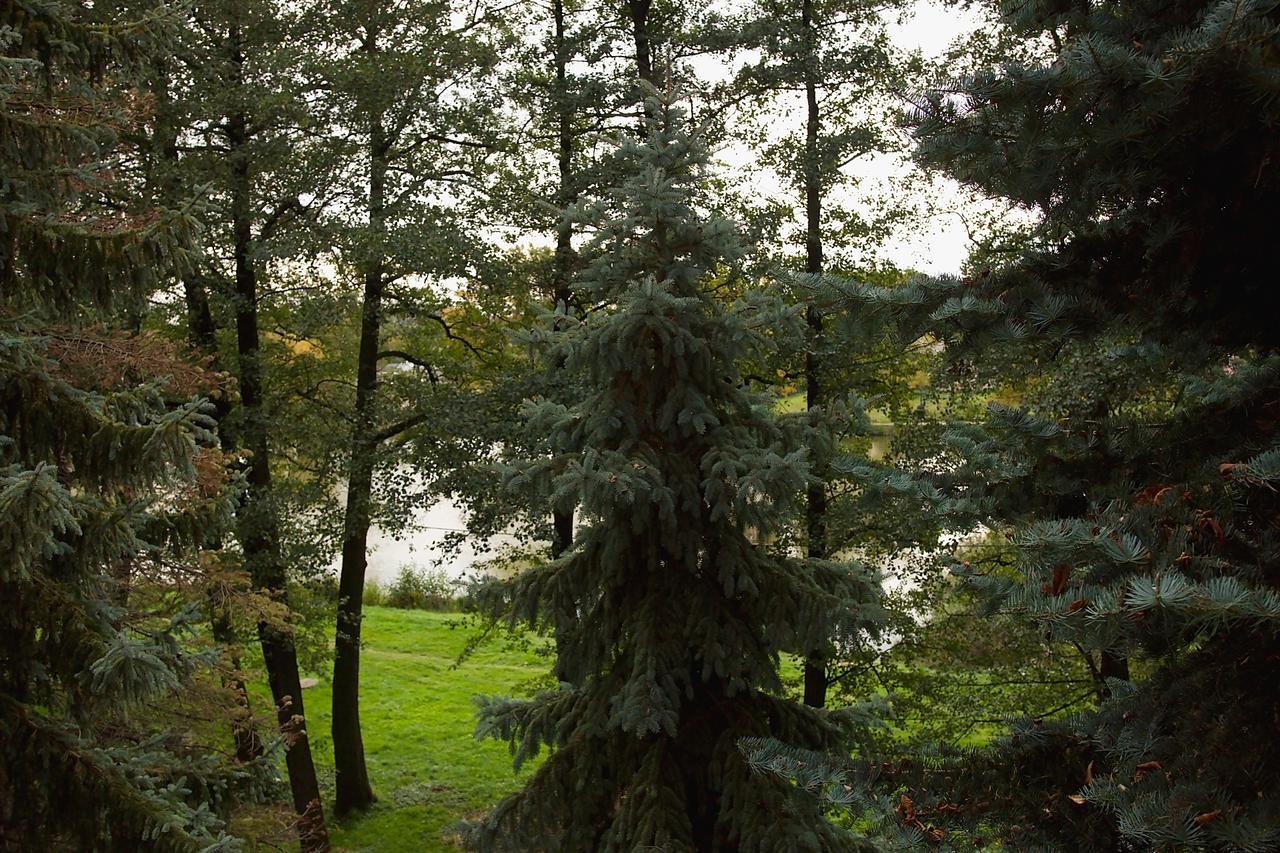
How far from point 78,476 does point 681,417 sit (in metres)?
3.23

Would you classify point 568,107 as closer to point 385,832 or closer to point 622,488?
point 622,488

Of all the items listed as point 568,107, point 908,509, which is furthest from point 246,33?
point 908,509

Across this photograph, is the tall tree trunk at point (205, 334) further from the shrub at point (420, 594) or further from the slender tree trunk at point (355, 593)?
the shrub at point (420, 594)

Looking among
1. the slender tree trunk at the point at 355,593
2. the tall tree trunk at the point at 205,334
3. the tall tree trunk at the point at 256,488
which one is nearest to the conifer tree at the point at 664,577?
the tall tree trunk at the point at 205,334

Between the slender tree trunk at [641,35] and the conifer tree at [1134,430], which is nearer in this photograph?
the conifer tree at [1134,430]

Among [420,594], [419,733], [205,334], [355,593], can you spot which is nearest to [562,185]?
[205,334]

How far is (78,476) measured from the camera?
207 inches

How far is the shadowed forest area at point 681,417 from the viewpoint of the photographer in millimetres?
3256

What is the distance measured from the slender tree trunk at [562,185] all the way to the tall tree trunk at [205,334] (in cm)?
373

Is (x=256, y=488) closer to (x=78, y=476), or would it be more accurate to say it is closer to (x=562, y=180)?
(x=562, y=180)

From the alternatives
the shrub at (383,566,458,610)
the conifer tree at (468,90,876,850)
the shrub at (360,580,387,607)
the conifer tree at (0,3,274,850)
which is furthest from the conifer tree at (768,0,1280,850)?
the shrub at (360,580,387,607)

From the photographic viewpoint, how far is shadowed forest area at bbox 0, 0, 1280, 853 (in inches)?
128

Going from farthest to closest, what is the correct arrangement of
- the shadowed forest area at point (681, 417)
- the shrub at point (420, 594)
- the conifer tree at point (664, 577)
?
1. the shrub at point (420, 594)
2. the conifer tree at point (664, 577)
3. the shadowed forest area at point (681, 417)

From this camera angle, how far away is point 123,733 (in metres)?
6.02
